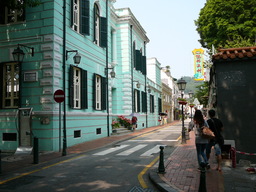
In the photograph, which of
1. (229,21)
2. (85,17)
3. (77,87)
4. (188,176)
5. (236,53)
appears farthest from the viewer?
(229,21)

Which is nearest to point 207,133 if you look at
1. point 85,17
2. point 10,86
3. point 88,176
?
point 88,176

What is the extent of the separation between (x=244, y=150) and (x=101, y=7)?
45.0 ft

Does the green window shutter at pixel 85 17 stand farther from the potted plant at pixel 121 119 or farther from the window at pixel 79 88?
the potted plant at pixel 121 119

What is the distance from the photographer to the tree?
70.0 ft

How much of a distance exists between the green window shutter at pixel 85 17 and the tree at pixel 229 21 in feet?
39.1

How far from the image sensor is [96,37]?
675 inches

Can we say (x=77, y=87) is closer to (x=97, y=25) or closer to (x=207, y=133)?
(x=97, y=25)

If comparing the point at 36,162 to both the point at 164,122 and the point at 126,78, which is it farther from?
the point at 164,122

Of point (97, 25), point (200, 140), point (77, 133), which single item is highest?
point (97, 25)

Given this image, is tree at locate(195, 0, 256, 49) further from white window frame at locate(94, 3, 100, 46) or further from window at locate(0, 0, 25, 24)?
window at locate(0, 0, 25, 24)

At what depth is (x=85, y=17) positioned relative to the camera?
14.6 metres

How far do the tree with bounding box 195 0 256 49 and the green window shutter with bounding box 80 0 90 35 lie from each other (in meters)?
11.9

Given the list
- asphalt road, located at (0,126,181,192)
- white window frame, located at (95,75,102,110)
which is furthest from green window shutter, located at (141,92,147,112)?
asphalt road, located at (0,126,181,192)

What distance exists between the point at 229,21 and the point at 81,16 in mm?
14381
